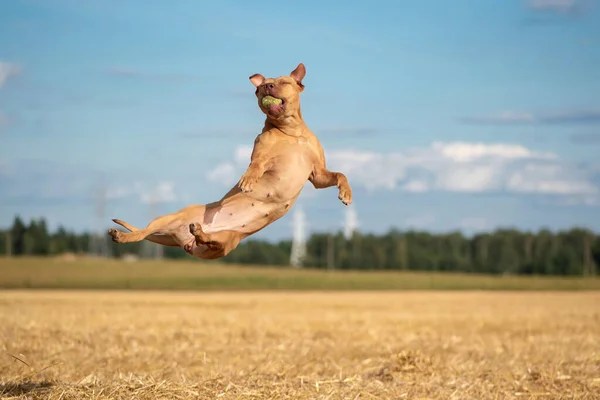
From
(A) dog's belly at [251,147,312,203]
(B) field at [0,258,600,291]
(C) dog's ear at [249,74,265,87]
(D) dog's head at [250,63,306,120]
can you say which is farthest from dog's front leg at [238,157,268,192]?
(B) field at [0,258,600,291]

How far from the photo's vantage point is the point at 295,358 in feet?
59.6

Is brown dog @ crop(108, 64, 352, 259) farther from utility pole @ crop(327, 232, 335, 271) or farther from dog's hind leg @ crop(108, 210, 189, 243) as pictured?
utility pole @ crop(327, 232, 335, 271)

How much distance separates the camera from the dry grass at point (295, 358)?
39.1 ft

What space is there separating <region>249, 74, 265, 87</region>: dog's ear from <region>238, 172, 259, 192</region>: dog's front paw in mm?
878

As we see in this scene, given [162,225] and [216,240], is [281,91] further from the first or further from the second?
[162,225]

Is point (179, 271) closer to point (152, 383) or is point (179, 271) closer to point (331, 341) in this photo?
point (331, 341)

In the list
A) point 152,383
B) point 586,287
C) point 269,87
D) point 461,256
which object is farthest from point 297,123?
point 461,256

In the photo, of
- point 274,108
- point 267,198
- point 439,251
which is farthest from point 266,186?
point 439,251

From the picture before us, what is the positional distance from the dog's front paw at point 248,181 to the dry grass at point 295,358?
11.3 ft

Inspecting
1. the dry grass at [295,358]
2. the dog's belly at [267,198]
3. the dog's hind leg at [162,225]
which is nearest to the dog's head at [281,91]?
the dog's belly at [267,198]

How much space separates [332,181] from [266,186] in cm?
65

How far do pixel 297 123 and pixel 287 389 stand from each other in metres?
4.21

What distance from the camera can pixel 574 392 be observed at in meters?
14.2

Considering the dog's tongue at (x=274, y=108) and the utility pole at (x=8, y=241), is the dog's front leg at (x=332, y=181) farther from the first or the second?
the utility pole at (x=8, y=241)
